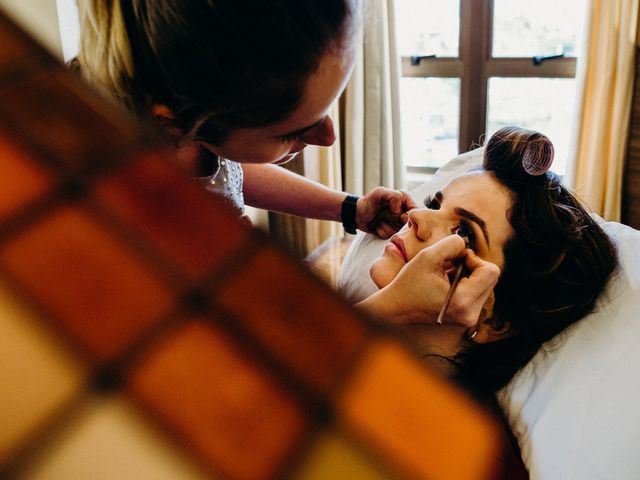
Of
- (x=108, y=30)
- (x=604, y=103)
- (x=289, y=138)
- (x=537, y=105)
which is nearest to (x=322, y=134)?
(x=289, y=138)

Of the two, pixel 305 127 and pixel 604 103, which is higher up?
pixel 305 127

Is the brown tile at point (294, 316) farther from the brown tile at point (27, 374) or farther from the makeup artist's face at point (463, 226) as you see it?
the makeup artist's face at point (463, 226)

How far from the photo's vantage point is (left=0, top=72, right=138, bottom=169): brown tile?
0.34 ft

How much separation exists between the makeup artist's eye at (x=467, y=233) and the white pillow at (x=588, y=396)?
26cm

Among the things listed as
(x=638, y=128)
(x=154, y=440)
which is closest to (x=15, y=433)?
(x=154, y=440)

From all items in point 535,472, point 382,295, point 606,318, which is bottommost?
point 535,472

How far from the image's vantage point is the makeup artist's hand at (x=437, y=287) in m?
0.90

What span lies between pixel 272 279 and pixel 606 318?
118 cm

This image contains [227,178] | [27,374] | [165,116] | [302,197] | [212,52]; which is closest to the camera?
[27,374]

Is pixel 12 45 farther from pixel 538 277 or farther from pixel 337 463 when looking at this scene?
pixel 538 277

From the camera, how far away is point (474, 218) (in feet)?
3.97

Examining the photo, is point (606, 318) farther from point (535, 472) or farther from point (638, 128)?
point (638, 128)

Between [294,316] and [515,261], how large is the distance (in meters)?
1.18

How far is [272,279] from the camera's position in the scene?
102 millimetres
